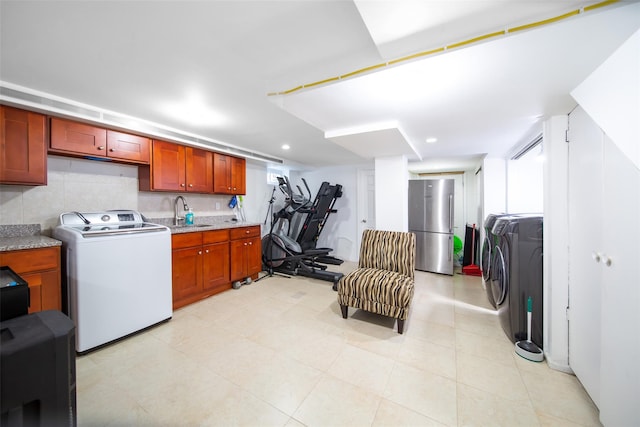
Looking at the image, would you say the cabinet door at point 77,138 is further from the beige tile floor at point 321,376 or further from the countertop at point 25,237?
the beige tile floor at point 321,376

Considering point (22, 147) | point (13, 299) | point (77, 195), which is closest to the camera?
point (13, 299)

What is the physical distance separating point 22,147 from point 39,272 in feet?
3.55

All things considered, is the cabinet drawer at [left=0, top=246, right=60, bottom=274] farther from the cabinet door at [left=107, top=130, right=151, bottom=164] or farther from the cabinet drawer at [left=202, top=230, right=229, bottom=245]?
the cabinet drawer at [left=202, top=230, right=229, bottom=245]

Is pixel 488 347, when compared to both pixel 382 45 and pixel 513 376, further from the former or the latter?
pixel 382 45

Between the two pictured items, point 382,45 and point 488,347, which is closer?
point 382,45

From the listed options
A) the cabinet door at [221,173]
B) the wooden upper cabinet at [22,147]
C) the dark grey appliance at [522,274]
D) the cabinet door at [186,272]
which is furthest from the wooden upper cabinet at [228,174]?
the dark grey appliance at [522,274]

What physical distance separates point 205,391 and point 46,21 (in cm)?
232

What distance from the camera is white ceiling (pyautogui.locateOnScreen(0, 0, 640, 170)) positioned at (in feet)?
3.46

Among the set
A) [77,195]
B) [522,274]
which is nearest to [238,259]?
[77,195]

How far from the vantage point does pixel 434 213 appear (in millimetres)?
4312

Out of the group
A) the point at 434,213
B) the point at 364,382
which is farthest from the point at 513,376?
the point at 434,213

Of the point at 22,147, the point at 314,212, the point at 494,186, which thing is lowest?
the point at 314,212

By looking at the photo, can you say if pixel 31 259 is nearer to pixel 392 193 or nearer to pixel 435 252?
pixel 392 193

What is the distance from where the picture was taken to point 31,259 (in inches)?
70.5
